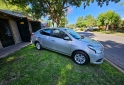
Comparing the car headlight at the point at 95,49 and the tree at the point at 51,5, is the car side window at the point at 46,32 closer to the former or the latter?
the car headlight at the point at 95,49

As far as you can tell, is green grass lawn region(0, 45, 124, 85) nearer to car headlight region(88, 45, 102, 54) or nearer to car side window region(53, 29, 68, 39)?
car headlight region(88, 45, 102, 54)

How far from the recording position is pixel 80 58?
3656 mm

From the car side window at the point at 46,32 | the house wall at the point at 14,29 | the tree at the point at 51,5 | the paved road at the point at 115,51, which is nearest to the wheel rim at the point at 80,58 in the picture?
the paved road at the point at 115,51

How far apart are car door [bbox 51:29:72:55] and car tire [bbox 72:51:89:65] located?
1.48ft

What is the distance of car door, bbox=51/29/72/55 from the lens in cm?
398

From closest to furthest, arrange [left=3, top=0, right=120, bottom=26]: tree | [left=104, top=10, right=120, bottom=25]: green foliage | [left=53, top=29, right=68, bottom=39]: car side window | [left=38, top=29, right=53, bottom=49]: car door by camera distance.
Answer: [left=53, top=29, right=68, bottom=39]: car side window
[left=38, top=29, right=53, bottom=49]: car door
[left=3, top=0, right=120, bottom=26]: tree
[left=104, top=10, right=120, bottom=25]: green foliage

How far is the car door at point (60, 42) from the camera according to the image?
3.98m

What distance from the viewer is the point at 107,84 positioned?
2551 millimetres

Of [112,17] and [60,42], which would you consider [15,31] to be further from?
[112,17]

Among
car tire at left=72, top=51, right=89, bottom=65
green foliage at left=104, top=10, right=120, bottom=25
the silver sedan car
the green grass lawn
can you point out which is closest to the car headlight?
the silver sedan car

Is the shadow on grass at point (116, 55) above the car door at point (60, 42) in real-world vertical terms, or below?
below

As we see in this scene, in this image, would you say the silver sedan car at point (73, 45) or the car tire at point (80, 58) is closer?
the silver sedan car at point (73, 45)

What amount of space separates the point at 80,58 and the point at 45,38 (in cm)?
244

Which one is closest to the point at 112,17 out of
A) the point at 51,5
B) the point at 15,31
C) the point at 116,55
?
the point at 51,5
